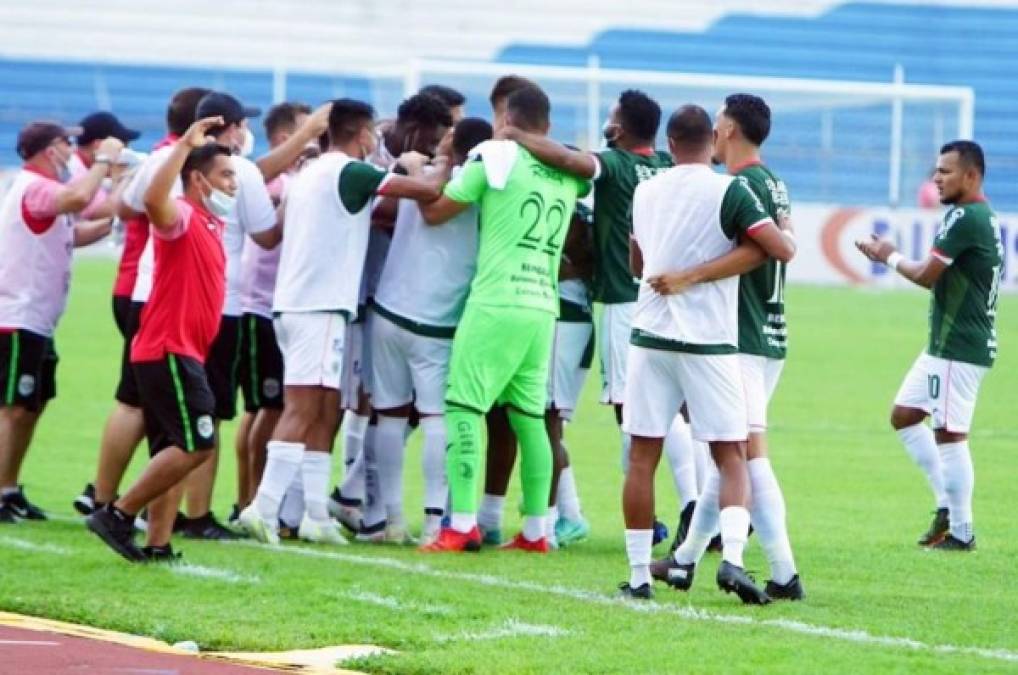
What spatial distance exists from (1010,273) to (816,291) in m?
3.56

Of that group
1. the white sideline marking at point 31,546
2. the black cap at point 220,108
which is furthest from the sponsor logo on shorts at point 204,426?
the black cap at point 220,108

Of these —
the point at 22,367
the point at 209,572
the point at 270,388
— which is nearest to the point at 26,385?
the point at 22,367

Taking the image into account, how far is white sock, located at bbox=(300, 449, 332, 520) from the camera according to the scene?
10320 millimetres

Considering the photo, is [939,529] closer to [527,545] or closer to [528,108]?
[527,545]

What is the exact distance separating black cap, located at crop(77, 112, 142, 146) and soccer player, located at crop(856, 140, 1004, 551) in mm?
4338

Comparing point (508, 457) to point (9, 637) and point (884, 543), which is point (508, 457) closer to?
point (884, 543)

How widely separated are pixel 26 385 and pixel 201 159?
2530mm

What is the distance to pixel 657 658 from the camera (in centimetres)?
669

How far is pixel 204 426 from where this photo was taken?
9.07m

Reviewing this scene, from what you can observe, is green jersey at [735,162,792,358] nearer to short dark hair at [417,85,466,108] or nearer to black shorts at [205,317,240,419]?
short dark hair at [417,85,466,108]

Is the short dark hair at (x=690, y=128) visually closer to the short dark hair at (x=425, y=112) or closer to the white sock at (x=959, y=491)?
the short dark hair at (x=425, y=112)

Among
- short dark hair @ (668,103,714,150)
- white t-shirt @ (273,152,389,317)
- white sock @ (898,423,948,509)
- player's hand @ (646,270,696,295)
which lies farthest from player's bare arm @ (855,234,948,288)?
white t-shirt @ (273,152,389,317)

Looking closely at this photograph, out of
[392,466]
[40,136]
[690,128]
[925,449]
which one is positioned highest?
[40,136]

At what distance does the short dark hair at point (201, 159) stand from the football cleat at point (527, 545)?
7.92 ft
